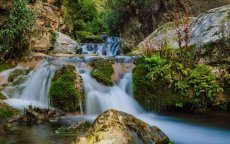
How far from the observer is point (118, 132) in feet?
19.7

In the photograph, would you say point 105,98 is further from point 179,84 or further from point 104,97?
point 179,84

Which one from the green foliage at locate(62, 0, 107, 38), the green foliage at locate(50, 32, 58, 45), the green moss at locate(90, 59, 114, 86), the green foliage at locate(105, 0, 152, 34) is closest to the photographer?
the green moss at locate(90, 59, 114, 86)

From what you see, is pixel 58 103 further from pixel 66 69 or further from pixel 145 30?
pixel 145 30

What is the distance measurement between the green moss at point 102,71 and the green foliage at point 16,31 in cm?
285

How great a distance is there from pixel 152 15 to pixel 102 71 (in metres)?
10.3

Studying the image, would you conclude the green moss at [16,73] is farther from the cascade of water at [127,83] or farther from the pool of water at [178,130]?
the cascade of water at [127,83]

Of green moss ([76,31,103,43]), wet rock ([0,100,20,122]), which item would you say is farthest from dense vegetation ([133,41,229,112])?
green moss ([76,31,103,43])

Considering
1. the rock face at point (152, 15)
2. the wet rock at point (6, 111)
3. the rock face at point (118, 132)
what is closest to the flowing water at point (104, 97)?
the wet rock at point (6, 111)

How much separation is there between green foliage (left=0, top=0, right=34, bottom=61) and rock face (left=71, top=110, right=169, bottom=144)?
7.79 m

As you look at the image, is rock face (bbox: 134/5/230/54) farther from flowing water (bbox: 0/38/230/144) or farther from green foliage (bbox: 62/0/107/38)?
green foliage (bbox: 62/0/107/38)

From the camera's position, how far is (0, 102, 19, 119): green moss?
32.2ft

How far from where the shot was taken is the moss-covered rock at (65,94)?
35.4 feet

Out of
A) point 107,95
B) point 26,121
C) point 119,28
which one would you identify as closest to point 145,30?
point 119,28

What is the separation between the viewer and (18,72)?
1223 cm
